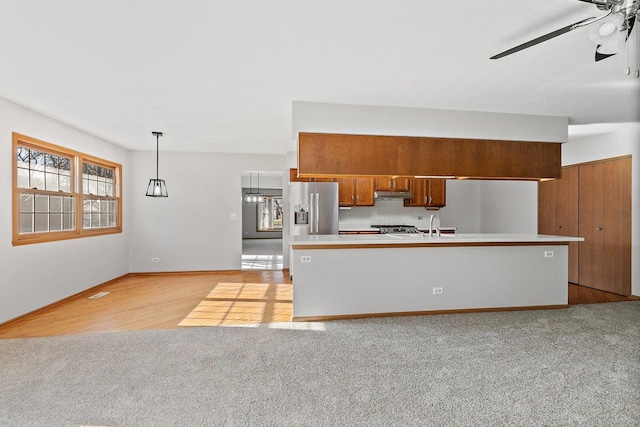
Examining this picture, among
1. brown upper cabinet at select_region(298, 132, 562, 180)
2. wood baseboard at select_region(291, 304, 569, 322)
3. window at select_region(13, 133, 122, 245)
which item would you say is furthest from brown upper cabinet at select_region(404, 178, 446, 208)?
Answer: window at select_region(13, 133, 122, 245)

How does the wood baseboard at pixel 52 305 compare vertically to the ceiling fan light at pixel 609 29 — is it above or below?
below

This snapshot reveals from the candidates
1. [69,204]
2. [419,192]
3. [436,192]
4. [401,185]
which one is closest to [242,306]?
[69,204]

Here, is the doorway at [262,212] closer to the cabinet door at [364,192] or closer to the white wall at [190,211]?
the white wall at [190,211]

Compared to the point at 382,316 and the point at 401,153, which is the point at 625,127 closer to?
the point at 401,153

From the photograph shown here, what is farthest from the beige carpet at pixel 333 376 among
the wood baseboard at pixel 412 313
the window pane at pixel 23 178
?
the window pane at pixel 23 178

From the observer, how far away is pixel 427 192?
260 inches

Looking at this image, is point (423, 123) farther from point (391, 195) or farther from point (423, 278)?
point (391, 195)

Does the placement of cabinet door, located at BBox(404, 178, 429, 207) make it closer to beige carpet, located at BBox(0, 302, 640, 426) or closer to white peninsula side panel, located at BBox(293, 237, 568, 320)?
white peninsula side panel, located at BBox(293, 237, 568, 320)

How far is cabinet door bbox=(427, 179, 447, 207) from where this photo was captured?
6.61 meters

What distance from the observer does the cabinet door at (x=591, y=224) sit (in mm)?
5133

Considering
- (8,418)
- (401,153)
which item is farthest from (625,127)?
(8,418)

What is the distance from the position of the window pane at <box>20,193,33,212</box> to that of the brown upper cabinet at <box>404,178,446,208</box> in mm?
5867

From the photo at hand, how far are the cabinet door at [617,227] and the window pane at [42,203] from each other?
7.91 metres

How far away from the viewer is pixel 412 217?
690cm
